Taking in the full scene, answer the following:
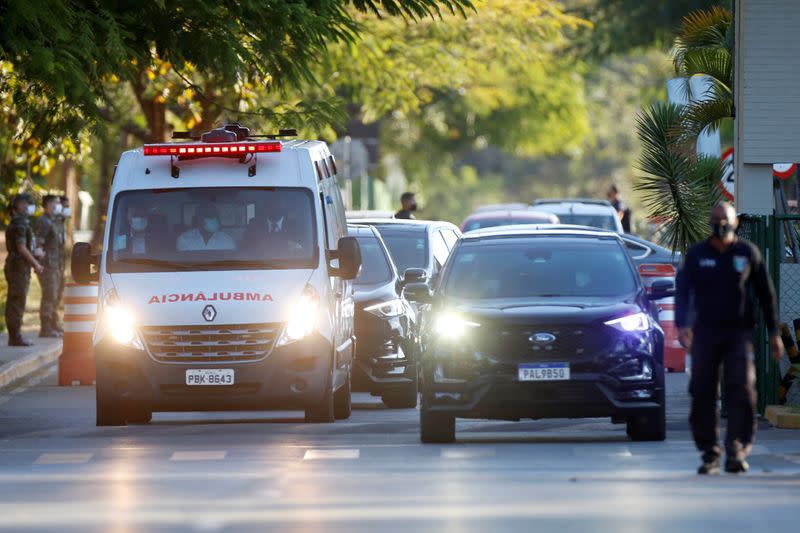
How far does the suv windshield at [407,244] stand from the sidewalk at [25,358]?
4.48m

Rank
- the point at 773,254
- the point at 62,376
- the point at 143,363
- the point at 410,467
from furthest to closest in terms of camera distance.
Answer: the point at 62,376 < the point at 773,254 < the point at 143,363 < the point at 410,467

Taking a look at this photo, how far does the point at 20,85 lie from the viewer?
1955 centimetres

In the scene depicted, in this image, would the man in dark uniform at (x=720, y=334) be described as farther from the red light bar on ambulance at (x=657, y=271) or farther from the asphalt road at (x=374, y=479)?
the red light bar on ambulance at (x=657, y=271)

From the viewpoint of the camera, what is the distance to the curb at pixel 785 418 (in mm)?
16984

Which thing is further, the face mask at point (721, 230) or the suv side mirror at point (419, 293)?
the suv side mirror at point (419, 293)

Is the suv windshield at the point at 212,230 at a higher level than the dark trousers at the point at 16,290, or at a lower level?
higher

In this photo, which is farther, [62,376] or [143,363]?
[62,376]

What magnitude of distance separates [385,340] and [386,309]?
303mm

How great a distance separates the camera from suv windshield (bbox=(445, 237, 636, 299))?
15.8 metres

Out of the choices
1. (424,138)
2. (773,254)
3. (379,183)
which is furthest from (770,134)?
(379,183)

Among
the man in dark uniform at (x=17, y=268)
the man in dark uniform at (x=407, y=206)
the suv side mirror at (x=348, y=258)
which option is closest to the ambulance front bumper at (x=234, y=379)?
the suv side mirror at (x=348, y=258)

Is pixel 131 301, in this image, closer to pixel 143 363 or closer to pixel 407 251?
pixel 143 363

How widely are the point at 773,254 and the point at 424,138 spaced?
4351cm

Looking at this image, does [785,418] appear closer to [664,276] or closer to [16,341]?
[664,276]
